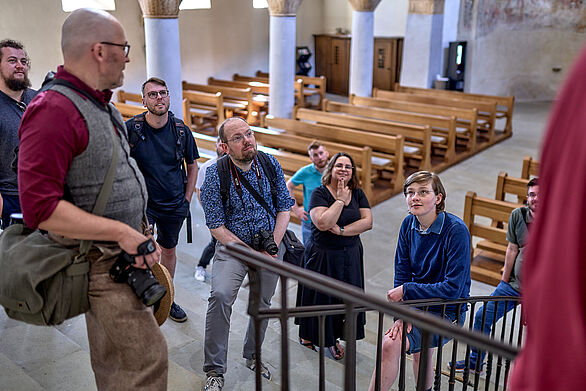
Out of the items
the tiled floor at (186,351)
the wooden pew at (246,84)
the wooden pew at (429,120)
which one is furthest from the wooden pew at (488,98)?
the tiled floor at (186,351)

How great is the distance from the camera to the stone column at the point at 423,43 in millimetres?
13172

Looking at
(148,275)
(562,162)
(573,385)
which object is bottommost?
(148,275)

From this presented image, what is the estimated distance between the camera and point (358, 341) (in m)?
4.51

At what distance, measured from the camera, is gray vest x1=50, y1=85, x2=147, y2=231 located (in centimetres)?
186

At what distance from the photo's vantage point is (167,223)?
4270mm

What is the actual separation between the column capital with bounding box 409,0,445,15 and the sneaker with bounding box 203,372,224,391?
11695mm

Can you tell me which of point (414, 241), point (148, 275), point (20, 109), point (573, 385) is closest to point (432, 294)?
point (414, 241)

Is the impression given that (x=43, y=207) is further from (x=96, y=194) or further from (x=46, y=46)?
(x=46, y=46)

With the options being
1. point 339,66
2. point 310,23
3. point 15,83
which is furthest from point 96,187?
point 310,23

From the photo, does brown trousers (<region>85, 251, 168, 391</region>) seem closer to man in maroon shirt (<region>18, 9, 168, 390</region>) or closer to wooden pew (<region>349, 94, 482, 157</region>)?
man in maroon shirt (<region>18, 9, 168, 390</region>)

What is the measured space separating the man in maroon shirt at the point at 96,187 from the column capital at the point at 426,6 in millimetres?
12269

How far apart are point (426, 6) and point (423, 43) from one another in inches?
32.4

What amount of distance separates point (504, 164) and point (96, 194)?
30.8 ft

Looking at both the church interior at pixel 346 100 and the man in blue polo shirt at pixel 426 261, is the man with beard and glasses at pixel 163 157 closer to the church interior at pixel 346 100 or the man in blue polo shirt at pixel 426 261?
the church interior at pixel 346 100
